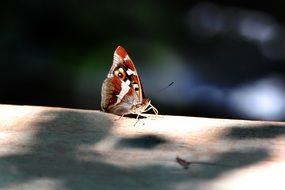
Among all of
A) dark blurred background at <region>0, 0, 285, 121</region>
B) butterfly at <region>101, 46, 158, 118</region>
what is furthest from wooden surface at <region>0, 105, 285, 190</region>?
dark blurred background at <region>0, 0, 285, 121</region>

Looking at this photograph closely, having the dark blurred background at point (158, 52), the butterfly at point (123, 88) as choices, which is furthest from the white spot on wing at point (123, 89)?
the dark blurred background at point (158, 52)

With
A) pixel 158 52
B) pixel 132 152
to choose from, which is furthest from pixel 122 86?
pixel 158 52

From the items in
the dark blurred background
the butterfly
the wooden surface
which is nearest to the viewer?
the wooden surface

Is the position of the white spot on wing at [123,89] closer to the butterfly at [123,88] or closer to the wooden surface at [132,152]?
the butterfly at [123,88]

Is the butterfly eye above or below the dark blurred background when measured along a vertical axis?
below

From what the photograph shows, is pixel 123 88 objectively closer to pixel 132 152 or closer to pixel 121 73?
pixel 121 73

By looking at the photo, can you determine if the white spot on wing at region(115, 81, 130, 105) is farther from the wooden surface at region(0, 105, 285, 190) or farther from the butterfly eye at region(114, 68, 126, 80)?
the wooden surface at region(0, 105, 285, 190)
